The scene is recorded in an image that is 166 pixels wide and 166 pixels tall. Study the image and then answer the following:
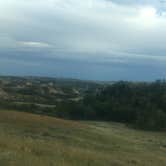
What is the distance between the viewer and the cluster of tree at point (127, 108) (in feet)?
206

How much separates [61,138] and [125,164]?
863 cm

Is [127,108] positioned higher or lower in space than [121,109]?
higher

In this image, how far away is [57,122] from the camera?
3103 cm

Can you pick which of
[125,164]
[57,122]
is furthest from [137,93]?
[125,164]

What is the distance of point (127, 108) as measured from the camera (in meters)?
69.9

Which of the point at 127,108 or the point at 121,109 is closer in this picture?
the point at 121,109

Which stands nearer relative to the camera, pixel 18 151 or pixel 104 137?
pixel 18 151

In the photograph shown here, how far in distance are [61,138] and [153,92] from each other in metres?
59.7

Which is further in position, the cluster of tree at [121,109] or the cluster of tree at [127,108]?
the cluster of tree at [121,109]

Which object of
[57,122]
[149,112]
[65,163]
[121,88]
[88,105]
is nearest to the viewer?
[65,163]

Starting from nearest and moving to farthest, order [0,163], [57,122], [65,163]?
[0,163] → [65,163] → [57,122]

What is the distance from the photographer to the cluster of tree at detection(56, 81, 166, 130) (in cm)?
6284

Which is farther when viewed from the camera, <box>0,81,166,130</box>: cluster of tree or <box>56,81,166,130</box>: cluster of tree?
<box>0,81,166,130</box>: cluster of tree

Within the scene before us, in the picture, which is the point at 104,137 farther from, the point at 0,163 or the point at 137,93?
the point at 137,93
